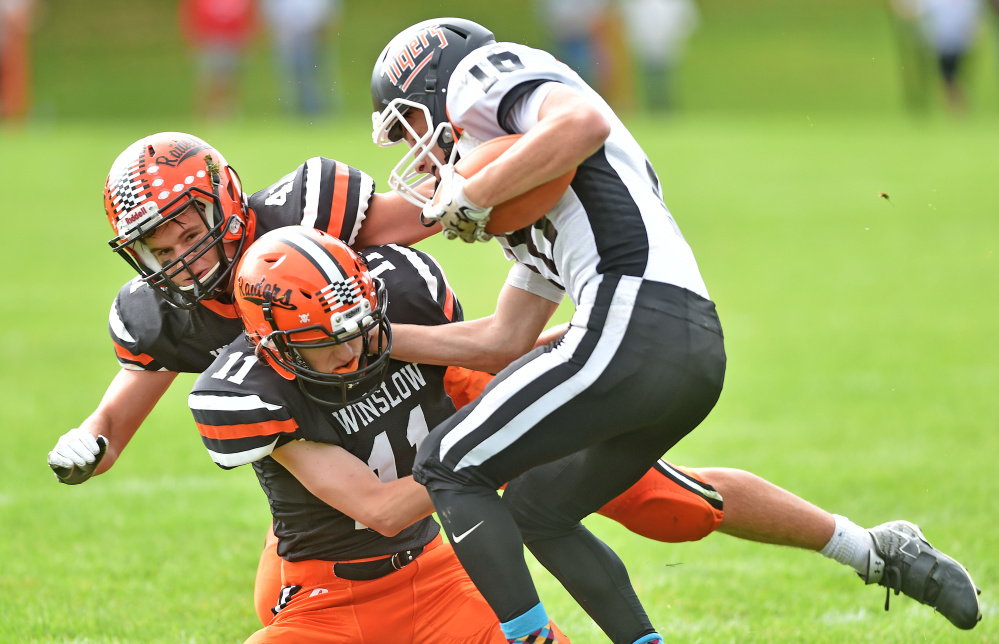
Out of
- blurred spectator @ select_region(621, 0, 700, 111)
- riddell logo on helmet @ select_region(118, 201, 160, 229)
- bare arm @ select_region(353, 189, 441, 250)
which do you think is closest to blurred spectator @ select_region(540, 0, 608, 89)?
blurred spectator @ select_region(621, 0, 700, 111)

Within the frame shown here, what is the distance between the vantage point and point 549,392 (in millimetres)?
2787

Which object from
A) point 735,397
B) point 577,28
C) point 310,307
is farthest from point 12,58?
point 310,307

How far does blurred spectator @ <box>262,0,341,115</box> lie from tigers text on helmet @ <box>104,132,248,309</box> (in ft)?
48.6

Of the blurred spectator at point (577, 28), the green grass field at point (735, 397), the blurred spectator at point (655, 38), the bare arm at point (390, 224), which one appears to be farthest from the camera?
the blurred spectator at point (655, 38)

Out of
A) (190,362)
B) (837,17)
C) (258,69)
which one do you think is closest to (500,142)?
(190,362)

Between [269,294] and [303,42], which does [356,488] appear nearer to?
[269,294]

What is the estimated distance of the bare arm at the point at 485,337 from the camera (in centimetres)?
318

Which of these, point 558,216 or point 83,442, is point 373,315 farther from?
point 83,442

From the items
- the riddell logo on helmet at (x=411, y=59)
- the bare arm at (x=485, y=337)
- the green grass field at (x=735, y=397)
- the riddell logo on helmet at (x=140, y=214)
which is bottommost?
the green grass field at (x=735, y=397)

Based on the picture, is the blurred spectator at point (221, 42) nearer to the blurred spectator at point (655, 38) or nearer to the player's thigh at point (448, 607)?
the blurred spectator at point (655, 38)

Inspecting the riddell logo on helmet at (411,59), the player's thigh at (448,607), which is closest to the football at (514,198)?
the riddell logo on helmet at (411,59)

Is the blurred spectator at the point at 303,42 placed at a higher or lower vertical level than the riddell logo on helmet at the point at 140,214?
lower

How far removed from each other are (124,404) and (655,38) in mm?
17372

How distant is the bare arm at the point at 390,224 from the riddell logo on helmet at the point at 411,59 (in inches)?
18.7
